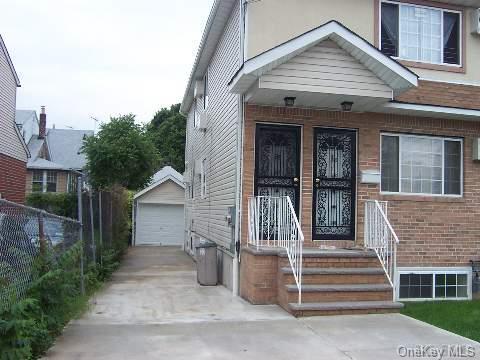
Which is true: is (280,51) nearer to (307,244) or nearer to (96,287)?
(307,244)

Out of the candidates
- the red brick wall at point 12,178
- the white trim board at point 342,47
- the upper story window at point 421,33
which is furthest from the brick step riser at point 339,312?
the red brick wall at point 12,178

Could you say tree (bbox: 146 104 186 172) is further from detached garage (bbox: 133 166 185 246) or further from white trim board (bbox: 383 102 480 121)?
white trim board (bbox: 383 102 480 121)

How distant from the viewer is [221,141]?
11977mm

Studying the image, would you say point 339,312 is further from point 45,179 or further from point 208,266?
point 45,179

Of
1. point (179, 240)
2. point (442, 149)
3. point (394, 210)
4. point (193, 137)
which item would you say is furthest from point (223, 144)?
point (179, 240)

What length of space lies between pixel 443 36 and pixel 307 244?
5171mm

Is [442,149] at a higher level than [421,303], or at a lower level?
higher

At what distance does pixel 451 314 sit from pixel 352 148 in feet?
11.8

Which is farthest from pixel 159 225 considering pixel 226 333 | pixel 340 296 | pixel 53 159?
pixel 226 333

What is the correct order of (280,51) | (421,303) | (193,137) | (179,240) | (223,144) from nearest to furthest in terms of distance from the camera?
(280,51) → (421,303) → (223,144) → (193,137) → (179,240)

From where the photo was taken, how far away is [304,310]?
25.9 ft

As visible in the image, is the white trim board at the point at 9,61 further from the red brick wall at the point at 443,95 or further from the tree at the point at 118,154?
the red brick wall at the point at 443,95

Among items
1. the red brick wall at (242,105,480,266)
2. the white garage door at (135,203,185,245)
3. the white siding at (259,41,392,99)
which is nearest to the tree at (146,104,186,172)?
the white garage door at (135,203,185,245)

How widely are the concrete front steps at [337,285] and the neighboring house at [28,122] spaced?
31.1m
